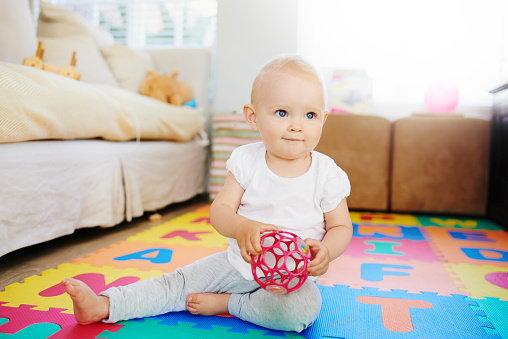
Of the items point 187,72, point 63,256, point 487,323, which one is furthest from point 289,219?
point 187,72

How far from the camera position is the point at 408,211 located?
7.55 feet

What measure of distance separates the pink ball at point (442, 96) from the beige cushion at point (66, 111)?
160cm

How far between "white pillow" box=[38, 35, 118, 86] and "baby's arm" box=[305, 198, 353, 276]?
1763 mm

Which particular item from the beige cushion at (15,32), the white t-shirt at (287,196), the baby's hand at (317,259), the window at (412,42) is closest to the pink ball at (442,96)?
the window at (412,42)

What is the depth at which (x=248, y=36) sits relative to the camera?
9.25ft

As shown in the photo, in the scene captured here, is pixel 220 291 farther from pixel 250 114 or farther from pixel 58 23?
pixel 58 23

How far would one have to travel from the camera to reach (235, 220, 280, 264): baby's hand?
662 mm

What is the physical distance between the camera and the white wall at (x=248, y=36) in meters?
2.80

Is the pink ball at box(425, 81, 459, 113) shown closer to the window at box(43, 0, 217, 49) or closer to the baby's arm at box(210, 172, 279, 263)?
the window at box(43, 0, 217, 49)

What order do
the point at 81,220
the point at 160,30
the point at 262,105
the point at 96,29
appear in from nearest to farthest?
the point at 262,105, the point at 81,220, the point at 96,29, the point at 160,30

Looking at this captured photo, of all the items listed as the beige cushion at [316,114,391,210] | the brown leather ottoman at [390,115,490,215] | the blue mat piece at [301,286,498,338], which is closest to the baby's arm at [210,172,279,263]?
the blue mat piece at [301,286,498,338]

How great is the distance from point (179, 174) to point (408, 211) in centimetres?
132

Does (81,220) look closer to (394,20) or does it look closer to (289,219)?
(289,219)

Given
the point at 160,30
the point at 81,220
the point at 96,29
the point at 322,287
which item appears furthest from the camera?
the point at 160,30
